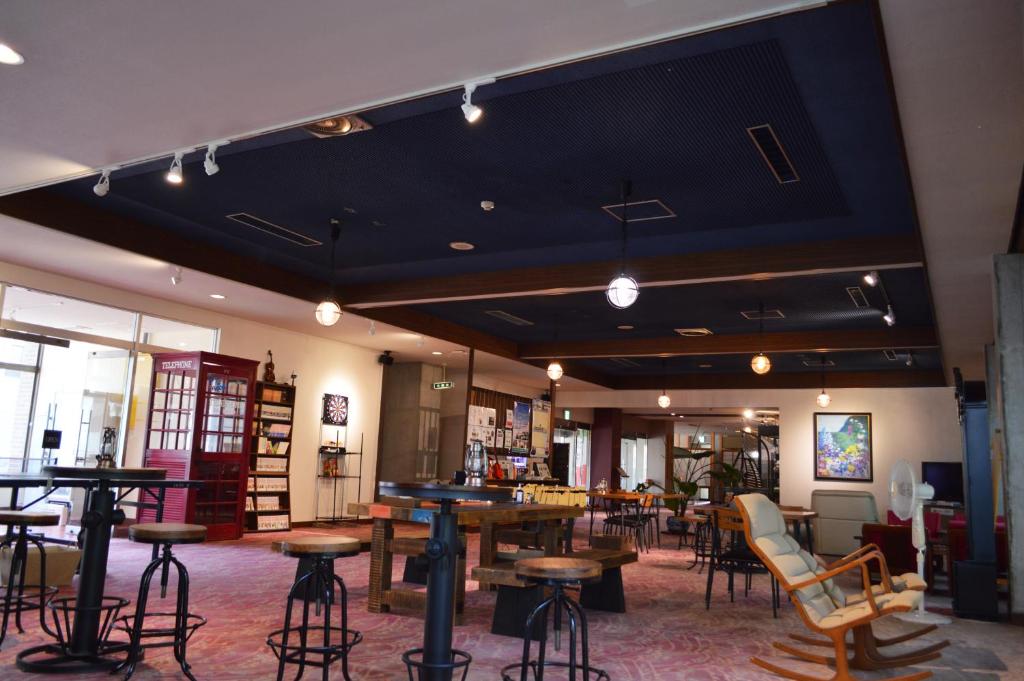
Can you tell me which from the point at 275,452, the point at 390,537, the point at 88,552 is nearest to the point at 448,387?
the point at 275,452

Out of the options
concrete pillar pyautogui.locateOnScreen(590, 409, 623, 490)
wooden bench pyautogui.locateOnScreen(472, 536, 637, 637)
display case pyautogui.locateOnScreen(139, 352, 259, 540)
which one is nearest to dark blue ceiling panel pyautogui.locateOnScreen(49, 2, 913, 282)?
display case pyautogui.locateOnScreen(139, 352, 259, 540)

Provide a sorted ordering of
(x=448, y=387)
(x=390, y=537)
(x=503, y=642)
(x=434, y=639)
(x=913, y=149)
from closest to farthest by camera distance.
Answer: (x=434, y=639) → (x=913, y=149) → (x=503, y=642) → (x=390, y=537) → (x=448, y=387)

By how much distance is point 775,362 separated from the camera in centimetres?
1431

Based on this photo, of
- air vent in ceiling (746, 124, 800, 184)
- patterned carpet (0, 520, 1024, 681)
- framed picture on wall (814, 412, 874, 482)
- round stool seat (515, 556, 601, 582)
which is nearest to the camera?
round stool seat (515, 556, 601, 582)

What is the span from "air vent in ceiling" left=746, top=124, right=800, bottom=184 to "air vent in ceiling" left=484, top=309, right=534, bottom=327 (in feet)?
19.4

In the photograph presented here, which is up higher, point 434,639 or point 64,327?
point 64,327

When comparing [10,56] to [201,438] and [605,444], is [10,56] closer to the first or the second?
[201,438]

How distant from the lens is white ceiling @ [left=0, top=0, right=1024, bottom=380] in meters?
3.19

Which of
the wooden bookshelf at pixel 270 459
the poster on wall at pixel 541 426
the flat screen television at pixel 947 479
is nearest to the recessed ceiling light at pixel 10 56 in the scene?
the wooden bookshelf at pixel 270 459

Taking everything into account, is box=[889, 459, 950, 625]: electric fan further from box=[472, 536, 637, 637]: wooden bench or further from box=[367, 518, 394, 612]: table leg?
box=[367, 518, 394, 612]: table leg

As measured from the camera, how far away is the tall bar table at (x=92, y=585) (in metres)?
3.84

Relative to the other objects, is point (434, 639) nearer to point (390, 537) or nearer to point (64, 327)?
point (390, 537)

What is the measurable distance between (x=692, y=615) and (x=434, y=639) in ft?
11.4

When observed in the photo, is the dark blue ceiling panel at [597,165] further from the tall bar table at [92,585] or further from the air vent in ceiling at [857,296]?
the tall bar table at [92,585]
